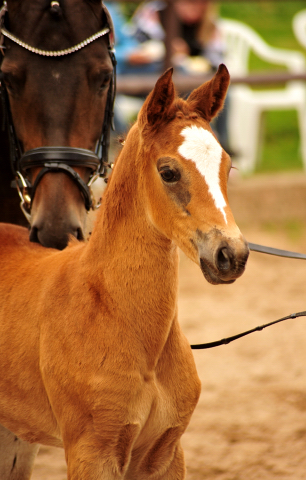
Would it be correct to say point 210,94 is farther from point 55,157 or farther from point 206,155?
point 55,157

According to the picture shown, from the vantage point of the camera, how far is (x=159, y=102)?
1847mm

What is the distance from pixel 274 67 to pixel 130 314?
11472mm

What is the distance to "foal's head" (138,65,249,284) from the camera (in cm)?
170

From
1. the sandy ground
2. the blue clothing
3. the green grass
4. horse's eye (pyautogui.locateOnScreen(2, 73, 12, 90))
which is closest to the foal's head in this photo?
horse's eye (pyautogui.locateOnScreen(2, 73, 12, 90))

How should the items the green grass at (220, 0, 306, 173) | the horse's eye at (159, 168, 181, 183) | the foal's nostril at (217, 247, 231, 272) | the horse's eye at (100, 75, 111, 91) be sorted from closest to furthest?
the foal's nostril at (217, 247, 231, 272) → the horse's eye at (159, 168, 181, 183) → the horse's eye at (100, 75, 111, 91) → the green grass at (220, 0, 306, 173)

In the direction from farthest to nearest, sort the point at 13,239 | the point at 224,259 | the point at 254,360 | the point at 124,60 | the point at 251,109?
the point at 251,109 → the point at 124,60 → the point at 254,360 → the point at 13,239 → the point at 224,259

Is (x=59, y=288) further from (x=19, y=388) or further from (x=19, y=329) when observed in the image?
(x=19, y=388)

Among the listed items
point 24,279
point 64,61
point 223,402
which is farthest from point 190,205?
point 223,402

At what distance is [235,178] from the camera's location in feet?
24.1

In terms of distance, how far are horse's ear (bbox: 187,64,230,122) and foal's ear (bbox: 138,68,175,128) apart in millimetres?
116

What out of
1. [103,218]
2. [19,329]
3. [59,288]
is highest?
[103,218]

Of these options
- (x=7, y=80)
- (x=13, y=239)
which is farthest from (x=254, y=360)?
(x=7, y=80)

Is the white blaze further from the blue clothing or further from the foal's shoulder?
the blue clothing

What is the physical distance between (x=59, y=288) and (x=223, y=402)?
1977mm
